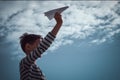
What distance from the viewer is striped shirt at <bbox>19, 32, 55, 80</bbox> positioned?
193 centimetres

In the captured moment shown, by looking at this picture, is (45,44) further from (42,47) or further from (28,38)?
(28,38)

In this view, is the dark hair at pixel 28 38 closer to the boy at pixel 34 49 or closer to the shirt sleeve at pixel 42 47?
the boy at pixel 34 49

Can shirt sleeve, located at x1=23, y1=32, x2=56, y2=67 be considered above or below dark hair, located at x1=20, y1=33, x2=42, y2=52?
below

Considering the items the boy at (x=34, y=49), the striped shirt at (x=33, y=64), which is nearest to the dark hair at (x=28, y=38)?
the boy at (x=34, y=49)

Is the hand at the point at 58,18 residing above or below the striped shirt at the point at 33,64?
above

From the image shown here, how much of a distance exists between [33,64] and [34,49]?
176mm

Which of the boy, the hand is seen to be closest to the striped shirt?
the boy

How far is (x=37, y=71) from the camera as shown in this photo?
2094 millimetres

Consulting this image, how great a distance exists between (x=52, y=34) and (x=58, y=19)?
14 centimetres

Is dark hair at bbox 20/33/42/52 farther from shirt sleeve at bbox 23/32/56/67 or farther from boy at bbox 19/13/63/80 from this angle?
shirt sleeve at bbox 23/32/56/67

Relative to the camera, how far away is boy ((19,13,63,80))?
193 cm

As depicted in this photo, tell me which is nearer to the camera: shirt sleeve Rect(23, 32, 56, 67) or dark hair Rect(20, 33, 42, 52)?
shirt sleeve Rect(23, 32, 56, 67)

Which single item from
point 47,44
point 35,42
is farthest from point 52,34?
point 35,42

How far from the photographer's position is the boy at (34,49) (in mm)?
1935
